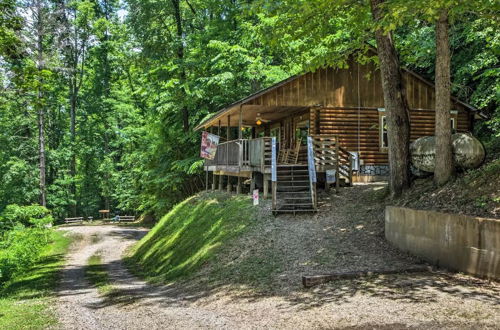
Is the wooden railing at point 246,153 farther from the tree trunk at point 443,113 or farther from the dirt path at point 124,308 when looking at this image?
the tree trunk at point 443,113

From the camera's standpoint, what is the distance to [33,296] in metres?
12.8

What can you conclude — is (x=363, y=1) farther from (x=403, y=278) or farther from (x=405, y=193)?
(x=403, y=278)

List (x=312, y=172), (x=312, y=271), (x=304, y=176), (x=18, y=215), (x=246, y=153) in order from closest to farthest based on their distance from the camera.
Answer: (x=312, y=271) → (x=312, y=172) → (x=304, y=176) → (x=246, y=153) → (x=18, y=215)

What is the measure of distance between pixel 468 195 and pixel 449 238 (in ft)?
4.36

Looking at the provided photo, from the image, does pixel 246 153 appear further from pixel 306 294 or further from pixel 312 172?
pixel 306 294

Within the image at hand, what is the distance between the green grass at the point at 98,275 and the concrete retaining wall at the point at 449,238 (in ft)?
25.6

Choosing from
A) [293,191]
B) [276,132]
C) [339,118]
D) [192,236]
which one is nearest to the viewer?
[293,191]

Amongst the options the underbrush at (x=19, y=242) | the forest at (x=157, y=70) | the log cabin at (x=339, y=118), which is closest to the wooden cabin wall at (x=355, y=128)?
the log cabin at (x=339, y=118)

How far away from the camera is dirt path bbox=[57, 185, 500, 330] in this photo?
22.6ft

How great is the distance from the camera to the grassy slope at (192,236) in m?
13.8

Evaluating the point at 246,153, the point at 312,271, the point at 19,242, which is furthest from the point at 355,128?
the point at 19,242

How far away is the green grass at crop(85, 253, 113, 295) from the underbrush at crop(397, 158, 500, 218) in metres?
8.54

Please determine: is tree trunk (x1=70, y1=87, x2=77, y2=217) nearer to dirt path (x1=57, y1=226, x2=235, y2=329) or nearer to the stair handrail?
dirt path (x1=57, y1=226, x2=235, y2=329)

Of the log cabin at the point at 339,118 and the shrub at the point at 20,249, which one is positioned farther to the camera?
the shrub at the point at 20,249
